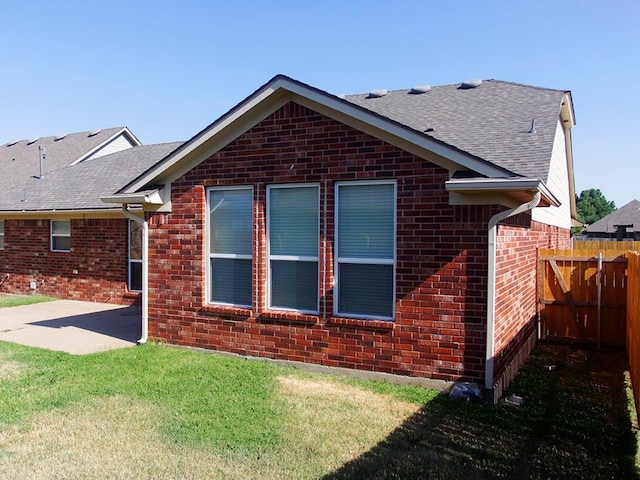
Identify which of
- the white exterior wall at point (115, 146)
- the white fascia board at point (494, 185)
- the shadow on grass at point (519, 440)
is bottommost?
the shadow on grass at point (519, 440)

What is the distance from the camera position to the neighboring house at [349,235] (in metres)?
6.36

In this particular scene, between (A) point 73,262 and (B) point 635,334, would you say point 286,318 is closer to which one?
(B) point 635,334

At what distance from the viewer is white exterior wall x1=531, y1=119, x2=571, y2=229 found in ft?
36.1

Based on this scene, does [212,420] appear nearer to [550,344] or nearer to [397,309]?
[397,309]

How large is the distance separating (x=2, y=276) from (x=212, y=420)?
15.2 metres

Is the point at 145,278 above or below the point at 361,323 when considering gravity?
above

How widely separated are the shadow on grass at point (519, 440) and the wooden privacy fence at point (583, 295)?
3.05 metres

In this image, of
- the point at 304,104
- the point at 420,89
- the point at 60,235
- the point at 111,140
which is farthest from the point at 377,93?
the point at 111,140

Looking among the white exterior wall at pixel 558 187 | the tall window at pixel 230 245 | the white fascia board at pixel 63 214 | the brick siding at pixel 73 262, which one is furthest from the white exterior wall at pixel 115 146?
the white exterior wall at pixel 558 187

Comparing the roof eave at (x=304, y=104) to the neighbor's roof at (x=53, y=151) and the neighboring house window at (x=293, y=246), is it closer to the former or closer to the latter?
the neighboring house window at (x=293, y=246)

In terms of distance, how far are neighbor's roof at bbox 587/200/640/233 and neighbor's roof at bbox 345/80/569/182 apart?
27.4 metres

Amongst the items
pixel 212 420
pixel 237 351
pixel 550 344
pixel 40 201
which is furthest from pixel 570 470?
pixel 40 201

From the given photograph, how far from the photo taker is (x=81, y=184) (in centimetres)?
1686

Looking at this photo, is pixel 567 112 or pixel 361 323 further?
pixel 567 112
